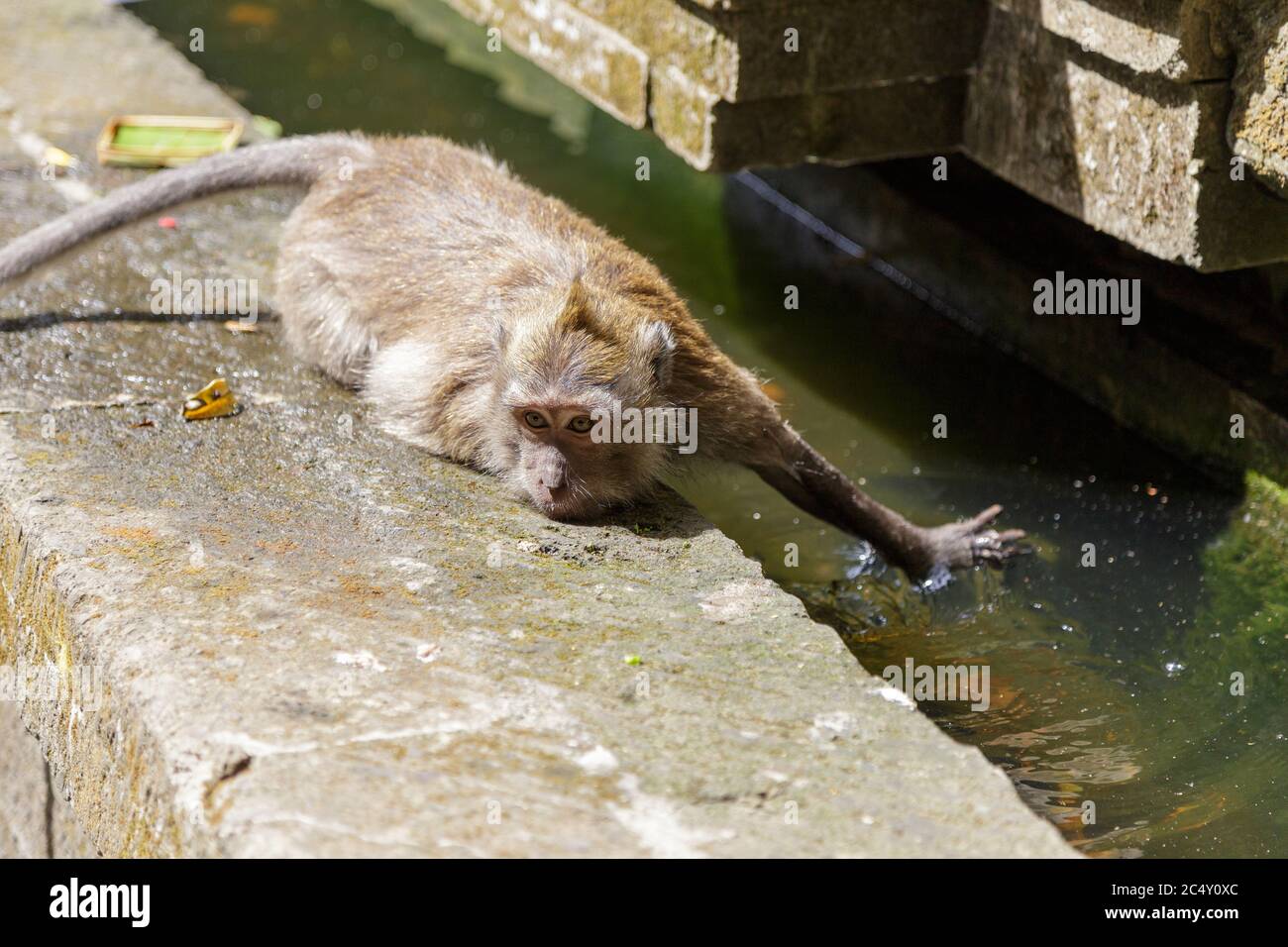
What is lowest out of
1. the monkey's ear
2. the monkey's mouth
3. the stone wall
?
the monkey's mouth

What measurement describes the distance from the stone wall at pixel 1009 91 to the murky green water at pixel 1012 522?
1.13m

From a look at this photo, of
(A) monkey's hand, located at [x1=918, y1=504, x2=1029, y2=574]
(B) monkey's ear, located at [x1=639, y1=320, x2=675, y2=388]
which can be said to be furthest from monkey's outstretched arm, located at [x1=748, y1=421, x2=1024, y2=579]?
(B) monkey's ear, located at [x1=639, y1=320, x2=675, y2=388]

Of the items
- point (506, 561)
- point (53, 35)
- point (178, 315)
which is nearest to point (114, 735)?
point (506, 561)

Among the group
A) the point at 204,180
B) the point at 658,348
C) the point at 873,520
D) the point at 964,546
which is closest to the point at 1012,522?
the point at 964,546

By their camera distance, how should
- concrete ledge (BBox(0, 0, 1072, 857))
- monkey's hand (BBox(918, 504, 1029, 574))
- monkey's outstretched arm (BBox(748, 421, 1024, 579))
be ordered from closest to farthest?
concrete ledge (BBox(0, 0, 1072, 857)), monkey's outstretched arm (BBox(748, 421, 1024, 579)), monkey's hand (BBox(918, 504, 1029, 574))

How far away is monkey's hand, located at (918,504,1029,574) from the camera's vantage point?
5324 mm

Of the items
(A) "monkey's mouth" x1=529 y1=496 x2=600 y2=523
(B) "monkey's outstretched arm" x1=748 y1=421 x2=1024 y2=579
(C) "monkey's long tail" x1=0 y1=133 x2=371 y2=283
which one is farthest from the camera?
(C) "monkey's long tail" x1=0 y1=133 x2=371 y2=283

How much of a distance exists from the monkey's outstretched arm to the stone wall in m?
1.15

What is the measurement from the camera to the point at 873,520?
5195 millimetres

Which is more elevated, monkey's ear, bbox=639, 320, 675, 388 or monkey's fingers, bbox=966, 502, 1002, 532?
monkey's ear, bbox=639, 320, 675, 388

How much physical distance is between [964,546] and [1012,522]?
0.49 metres

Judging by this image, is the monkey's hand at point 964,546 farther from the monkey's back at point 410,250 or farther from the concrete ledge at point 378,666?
the monkey's back at point 410,250

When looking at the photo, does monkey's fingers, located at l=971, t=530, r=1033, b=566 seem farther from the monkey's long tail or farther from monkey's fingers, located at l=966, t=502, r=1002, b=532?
the monkey's long tail
